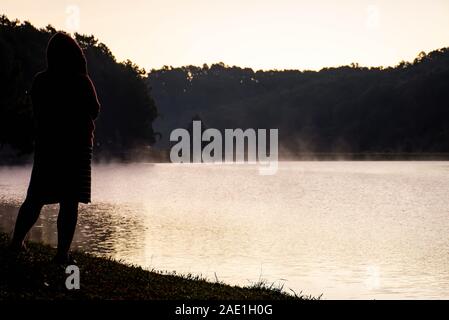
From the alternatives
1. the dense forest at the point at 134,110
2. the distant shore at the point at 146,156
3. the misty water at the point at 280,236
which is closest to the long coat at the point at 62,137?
the misty water at the point at 280,236

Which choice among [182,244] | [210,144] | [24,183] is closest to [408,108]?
[210,144]

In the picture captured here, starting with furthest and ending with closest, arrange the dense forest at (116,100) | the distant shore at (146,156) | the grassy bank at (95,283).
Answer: the dense forest at (116,100) < the distant shore at (146,156) < the grassy bank at (95,283)

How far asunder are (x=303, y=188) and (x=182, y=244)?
3352 centimetres

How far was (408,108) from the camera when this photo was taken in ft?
605

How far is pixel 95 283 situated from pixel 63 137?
6.54 ft

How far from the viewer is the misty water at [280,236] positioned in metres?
17.2

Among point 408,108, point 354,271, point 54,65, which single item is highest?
point 408,108

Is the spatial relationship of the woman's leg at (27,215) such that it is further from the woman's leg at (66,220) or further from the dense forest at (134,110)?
the dense forest at (134,110)

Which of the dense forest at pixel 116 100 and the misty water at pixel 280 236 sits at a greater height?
the dense forest at pixel 116 100

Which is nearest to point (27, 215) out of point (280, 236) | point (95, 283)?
point (95, 283)

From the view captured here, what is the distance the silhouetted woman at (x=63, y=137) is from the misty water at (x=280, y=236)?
6.28 m

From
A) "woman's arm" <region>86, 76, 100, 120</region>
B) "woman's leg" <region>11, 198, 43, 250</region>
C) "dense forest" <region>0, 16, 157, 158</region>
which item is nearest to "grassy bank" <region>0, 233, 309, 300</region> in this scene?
"woman's leg" <region>11, 198, 43, 250</region>

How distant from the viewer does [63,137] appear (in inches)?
414
